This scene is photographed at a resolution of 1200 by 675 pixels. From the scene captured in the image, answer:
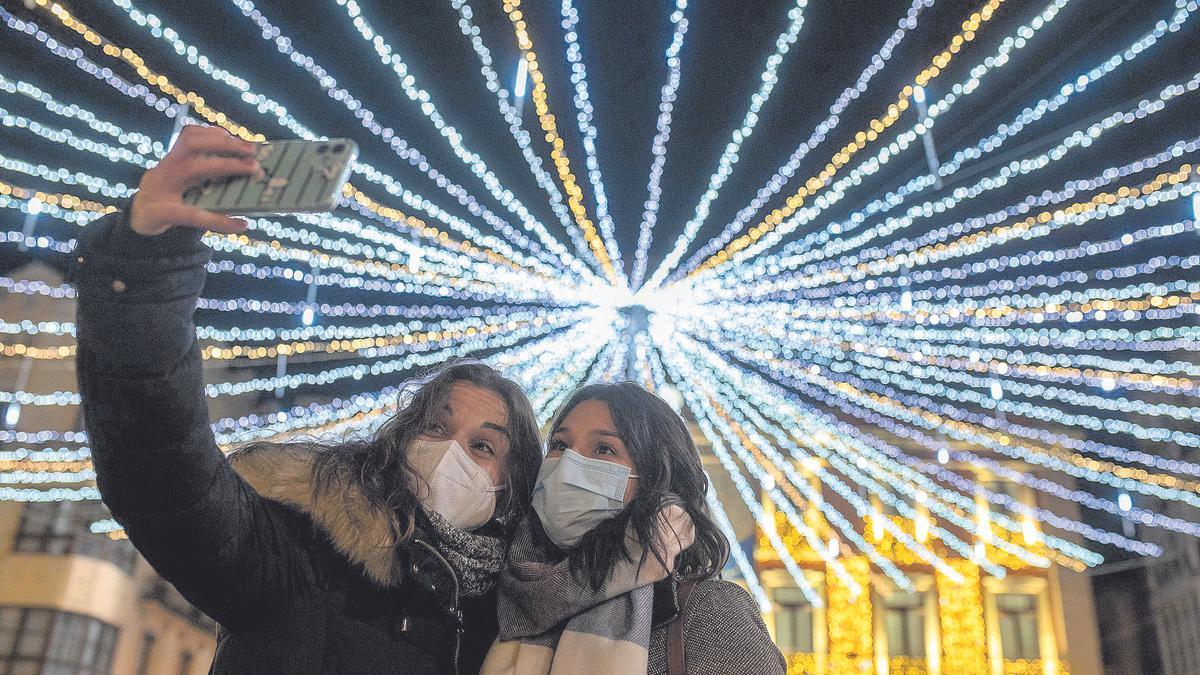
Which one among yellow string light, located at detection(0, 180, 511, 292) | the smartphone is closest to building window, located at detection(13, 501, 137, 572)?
yellow string light, located at detection(0, 180, 511, 292)

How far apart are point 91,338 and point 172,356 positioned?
6.2 inches

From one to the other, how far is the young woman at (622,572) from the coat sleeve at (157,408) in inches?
32.2

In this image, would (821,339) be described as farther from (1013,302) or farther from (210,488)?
(210,488)

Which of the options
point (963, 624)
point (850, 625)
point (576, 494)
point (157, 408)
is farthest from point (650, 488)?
point (963, 624)

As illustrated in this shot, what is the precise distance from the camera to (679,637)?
8.97ft

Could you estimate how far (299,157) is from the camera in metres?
1.80

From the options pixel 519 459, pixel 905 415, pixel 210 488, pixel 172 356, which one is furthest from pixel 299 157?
pixel 905 415

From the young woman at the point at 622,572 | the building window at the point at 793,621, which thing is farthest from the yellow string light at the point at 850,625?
the young woman at the point at 622,572

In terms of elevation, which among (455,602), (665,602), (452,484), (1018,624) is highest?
(1018,624)

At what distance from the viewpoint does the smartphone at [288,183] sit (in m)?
1.73

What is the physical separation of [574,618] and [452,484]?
0.57 metres

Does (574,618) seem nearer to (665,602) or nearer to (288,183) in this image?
(665,602)

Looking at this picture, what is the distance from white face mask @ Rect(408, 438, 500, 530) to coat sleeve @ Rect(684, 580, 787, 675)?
28.8 inches

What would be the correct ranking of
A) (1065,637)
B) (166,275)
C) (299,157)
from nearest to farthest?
(299,157)
(166,275)
(1065,637)
